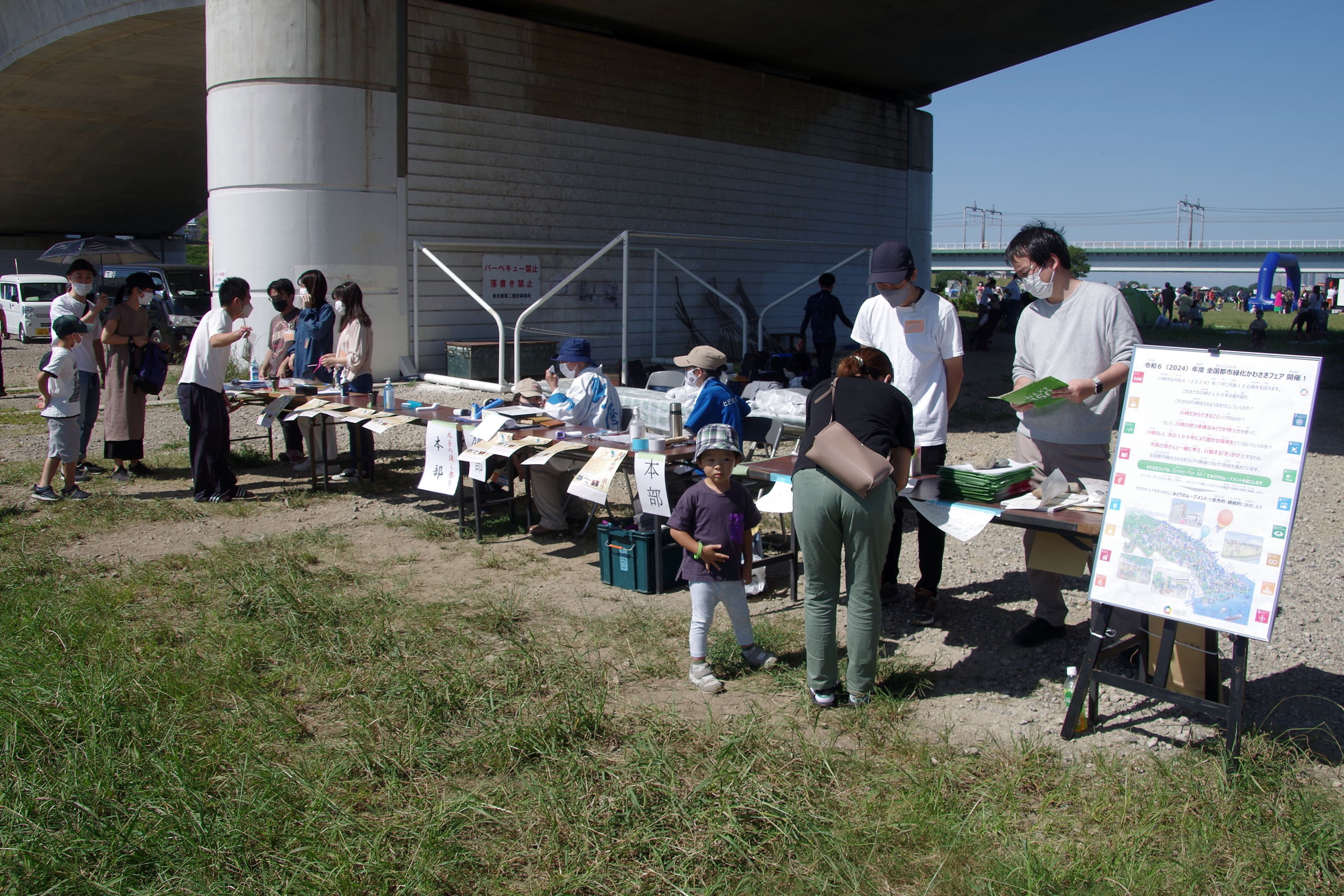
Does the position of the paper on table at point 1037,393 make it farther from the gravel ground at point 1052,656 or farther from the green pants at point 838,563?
the gravel ground at point 1052,656

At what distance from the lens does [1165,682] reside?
376 centimetres

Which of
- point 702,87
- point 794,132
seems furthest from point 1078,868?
point 794,132

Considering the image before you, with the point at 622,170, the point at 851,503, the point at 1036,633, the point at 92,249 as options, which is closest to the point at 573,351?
the point at 851,503

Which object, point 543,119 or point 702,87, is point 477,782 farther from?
point 702,87

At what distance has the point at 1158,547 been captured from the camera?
11.7ft

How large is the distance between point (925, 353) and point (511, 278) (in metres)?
11.0

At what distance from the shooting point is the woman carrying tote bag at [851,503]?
150 inches

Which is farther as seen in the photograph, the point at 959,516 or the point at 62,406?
the point at 62,406

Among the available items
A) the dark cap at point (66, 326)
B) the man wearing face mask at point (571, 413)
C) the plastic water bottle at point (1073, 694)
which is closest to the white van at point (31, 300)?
the dark cap at point (66, 326)

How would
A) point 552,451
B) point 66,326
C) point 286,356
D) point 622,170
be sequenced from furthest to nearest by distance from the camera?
point 622,170 < point 286,356 < point 66,326 < point 552,451

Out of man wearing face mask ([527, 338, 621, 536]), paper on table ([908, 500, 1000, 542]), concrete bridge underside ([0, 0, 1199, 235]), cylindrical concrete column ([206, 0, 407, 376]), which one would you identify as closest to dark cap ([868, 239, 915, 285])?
paper on table ([908, 500, 1000, 542])

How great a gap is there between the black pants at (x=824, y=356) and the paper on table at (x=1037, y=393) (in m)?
9.29

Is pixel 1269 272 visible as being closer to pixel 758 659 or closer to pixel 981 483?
pixel 981 483

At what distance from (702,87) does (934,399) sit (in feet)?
46.4
